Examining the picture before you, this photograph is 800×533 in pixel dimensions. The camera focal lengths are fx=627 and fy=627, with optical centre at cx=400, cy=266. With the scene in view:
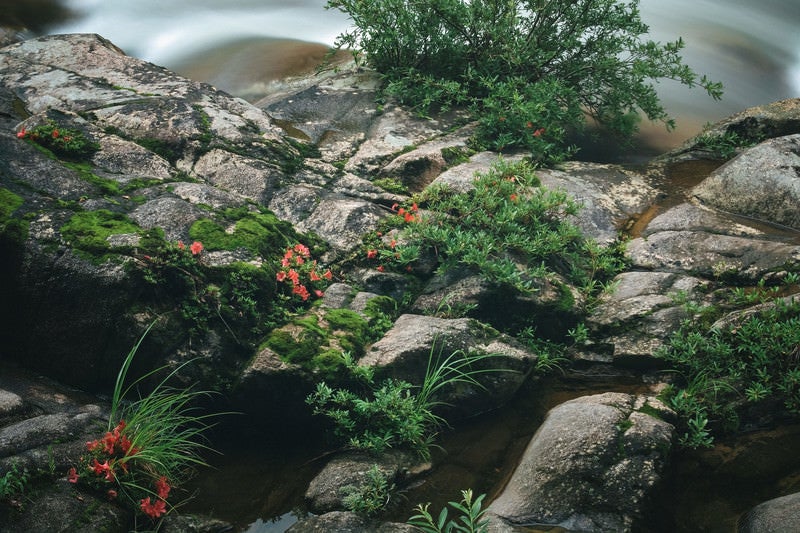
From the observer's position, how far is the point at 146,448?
4027 mm

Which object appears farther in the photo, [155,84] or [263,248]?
[155,84]

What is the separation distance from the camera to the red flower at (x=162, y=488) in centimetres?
396

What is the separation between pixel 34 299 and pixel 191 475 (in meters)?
1.75

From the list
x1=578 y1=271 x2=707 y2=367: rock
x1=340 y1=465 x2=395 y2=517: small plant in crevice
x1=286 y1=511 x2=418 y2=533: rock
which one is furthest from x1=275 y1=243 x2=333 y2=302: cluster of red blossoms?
x1=578 y1=271 x2=707 y2=367: rock

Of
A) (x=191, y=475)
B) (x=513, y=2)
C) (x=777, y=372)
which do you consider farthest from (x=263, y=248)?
(x=513, y=2)

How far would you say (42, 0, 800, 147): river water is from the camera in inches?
433

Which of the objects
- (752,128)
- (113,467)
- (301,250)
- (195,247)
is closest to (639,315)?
(301,250)

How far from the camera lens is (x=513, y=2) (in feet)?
25.6

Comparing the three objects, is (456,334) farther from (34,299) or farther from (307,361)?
(34,299)

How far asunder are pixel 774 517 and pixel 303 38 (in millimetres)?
11188

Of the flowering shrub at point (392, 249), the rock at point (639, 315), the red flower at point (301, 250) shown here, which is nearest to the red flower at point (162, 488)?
the red flower at point (301, 250)

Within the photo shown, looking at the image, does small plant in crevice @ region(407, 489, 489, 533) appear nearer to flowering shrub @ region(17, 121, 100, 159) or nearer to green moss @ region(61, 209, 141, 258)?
green moss @ region(61, 209, 141, 258)

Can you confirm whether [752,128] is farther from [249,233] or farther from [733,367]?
[249,233]

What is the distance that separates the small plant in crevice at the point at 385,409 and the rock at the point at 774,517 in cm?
197
